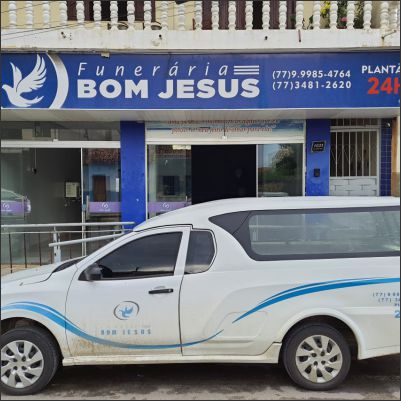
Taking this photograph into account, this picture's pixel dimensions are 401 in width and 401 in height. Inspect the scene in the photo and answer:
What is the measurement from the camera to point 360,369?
4.57 meters

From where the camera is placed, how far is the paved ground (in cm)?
394

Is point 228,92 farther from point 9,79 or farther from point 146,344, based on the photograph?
point 146,344

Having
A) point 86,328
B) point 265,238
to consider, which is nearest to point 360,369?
point 265,238

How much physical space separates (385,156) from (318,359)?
646cm

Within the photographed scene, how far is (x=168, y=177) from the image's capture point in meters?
9.43

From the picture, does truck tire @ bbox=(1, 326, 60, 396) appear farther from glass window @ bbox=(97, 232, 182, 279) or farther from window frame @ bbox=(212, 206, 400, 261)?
window frame @ bbox=(212, 206, 400, 261)

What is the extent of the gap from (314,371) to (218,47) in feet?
19.9

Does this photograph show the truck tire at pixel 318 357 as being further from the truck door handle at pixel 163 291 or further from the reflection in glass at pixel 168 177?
the reflection in glass at pixel 168 177

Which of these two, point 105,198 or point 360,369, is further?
point 105,198

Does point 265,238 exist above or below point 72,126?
below

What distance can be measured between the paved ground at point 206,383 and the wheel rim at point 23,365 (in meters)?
0.18

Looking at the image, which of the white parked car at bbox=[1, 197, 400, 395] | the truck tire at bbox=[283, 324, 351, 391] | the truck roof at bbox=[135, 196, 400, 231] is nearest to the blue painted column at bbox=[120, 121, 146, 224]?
the truck roof at bbox=[135, 196, 400, 231]

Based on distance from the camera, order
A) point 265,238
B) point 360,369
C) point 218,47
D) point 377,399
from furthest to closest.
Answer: point 218,47 < point 360,369 < point 265,238 < point 377,399

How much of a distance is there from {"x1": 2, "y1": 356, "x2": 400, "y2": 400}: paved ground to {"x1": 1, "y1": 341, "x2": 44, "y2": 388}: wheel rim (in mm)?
176
